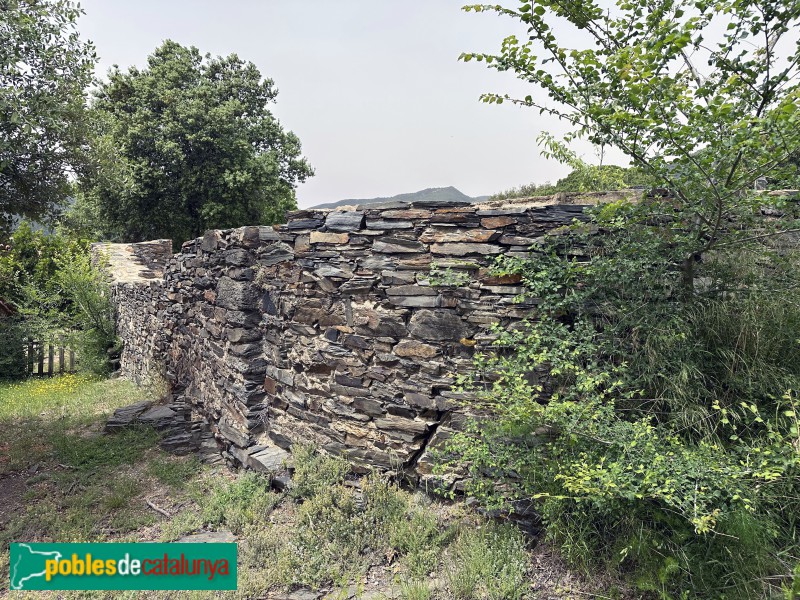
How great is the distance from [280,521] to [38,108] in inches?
221

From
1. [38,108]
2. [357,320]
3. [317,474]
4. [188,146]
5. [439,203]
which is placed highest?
[188,146]

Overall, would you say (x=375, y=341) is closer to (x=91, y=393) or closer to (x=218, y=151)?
(x=91, y=393)

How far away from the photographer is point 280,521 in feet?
12.1

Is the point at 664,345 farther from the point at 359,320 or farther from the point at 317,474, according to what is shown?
the point at 317,474

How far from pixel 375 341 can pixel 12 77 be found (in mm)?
5694

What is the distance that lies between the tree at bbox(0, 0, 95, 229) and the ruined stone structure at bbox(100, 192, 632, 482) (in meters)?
2.40

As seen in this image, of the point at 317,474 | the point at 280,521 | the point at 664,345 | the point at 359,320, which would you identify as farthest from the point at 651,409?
the point at 280,521

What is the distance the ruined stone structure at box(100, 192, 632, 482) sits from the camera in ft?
10.8

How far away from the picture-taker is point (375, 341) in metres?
3.71

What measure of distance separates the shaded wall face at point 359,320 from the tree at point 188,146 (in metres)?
13.4

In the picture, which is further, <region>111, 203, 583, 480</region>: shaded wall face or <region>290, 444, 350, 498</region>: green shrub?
<region>290, 444, 350, 498</region>: green shrub

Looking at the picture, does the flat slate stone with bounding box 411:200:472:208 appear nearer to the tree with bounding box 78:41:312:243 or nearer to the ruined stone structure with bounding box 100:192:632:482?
the ruined stone structure with bounding box 100:192:632:482

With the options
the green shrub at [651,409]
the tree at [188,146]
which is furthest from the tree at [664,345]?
the tree at [188,146]

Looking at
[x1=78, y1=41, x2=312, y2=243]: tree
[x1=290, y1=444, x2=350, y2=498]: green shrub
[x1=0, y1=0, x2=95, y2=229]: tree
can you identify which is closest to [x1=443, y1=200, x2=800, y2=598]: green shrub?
[x1=290, y1=444, x2=350, y2=498]: green shrub
